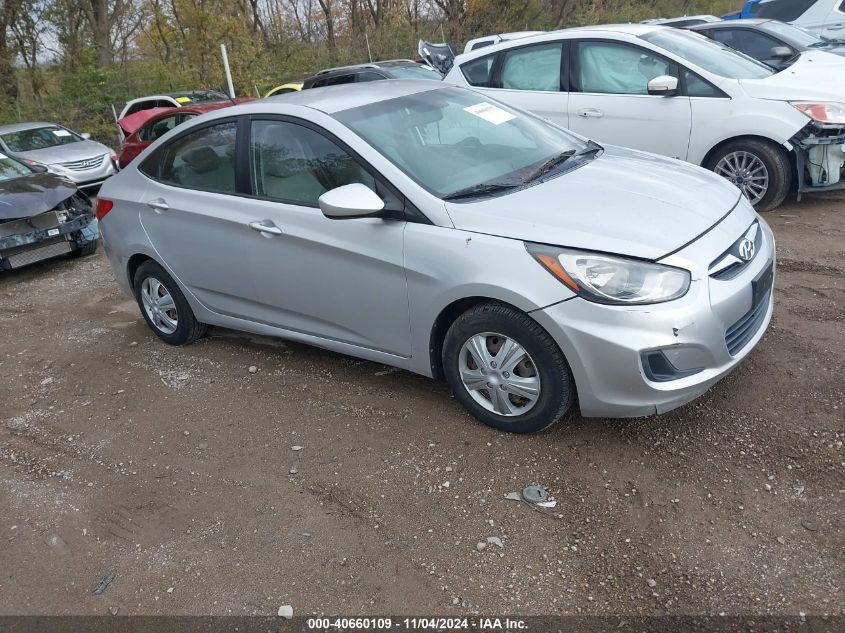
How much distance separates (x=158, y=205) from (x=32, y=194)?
12.8 feet

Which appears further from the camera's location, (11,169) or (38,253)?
(11,169)

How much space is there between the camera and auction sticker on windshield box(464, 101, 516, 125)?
164 inches

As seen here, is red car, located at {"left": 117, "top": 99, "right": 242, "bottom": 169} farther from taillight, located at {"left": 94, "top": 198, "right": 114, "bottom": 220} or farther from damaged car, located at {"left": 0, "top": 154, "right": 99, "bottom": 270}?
taillight, located at {"left": 94, "top": 198, "right": 114, "bottom": 220}

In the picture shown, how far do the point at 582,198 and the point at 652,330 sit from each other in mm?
812

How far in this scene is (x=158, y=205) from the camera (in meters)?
4.67

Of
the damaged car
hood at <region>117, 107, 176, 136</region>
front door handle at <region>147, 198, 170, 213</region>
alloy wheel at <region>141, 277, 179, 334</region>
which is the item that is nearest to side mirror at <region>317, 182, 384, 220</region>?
front door handle at <region>147, 198, 170, 213</region>

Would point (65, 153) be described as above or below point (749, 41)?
below

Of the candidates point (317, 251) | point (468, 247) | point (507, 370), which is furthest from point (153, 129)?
point (507, 370)

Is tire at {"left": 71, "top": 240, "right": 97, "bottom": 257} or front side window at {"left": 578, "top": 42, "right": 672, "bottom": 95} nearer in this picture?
front side window at {"left": 578, "top": 42, "right": 672, "bottom": 95}

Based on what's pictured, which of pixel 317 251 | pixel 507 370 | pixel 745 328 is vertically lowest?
pixel 507 370

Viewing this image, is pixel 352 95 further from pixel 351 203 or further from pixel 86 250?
pixel 86 250

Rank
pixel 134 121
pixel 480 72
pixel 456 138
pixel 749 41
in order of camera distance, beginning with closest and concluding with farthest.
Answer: pixel 456 138 < pixel 480 72 < pixel 749 41 < pixel 134 121

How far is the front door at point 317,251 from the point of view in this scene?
356 cm

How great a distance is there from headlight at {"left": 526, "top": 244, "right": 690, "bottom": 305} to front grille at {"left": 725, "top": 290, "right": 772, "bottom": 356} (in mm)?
364
